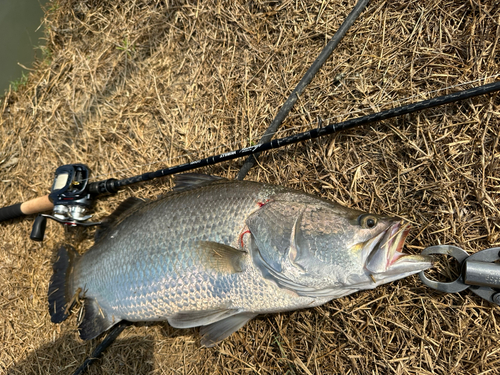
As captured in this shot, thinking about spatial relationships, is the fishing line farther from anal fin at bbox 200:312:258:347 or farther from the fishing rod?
anal fin at bbox 200:312:258:347

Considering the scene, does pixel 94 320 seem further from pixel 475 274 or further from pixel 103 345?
pixel 475 274

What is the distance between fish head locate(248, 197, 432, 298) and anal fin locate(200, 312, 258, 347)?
557mm

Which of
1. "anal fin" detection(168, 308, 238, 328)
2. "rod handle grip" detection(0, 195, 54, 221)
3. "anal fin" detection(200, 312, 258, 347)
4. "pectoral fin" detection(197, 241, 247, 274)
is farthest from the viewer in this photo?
"rod handle grip" detection(0, 195, 54, 221)

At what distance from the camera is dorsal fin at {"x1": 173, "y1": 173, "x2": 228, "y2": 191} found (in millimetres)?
2445

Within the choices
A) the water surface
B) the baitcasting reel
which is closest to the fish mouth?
the baitcasting reel

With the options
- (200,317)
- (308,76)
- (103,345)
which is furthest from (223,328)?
(308,76)

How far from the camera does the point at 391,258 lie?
69.9 inches

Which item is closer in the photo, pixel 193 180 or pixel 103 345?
pixel 193 180

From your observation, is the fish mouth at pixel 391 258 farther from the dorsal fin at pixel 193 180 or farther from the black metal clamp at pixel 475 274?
the dorsal fin at pixel 193 180

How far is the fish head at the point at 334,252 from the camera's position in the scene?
179 cm

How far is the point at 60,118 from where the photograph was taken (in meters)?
3.59

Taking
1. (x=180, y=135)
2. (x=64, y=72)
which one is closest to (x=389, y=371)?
(x=180, y=135)

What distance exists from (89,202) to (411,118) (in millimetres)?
3054

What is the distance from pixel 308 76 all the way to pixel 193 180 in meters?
1.34
